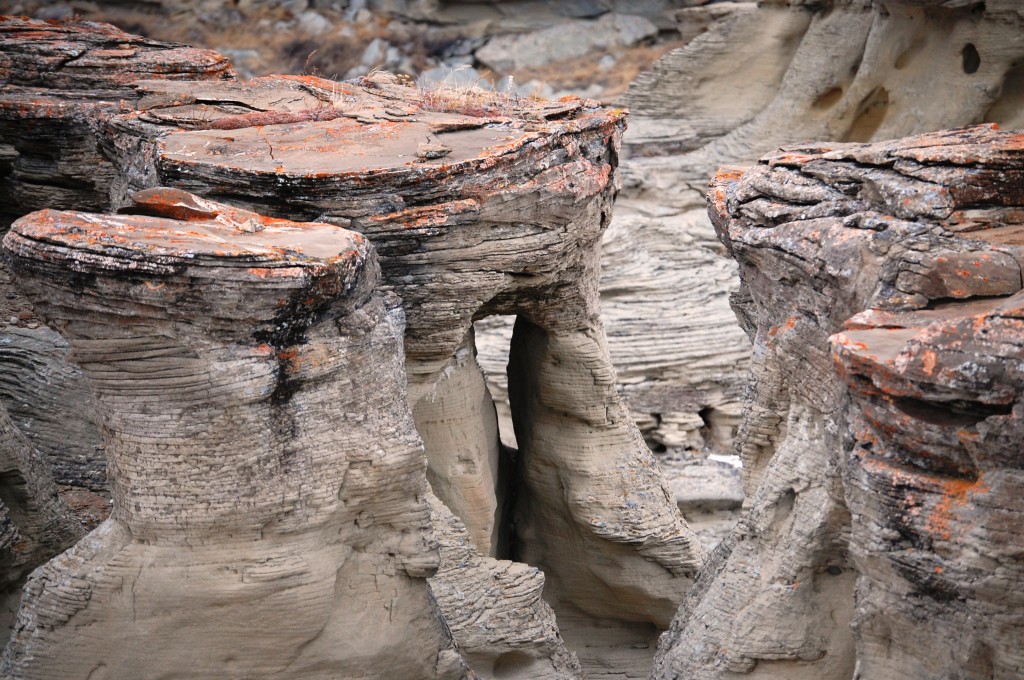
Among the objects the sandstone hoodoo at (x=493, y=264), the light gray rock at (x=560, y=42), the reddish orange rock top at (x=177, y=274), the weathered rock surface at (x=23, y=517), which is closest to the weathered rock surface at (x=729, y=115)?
the sandstone hoodoo at (x=493, y=264)

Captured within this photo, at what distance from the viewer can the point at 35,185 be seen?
10.9 metres

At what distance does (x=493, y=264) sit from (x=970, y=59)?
8.00 metres

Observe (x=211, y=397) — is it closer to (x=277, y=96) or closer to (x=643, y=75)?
(x=277, y=96)

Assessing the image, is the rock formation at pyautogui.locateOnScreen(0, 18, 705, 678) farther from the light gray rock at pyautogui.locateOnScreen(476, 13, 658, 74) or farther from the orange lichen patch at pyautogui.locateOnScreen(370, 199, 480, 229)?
the light gray rock at pyautogui.locateOnScreen(476, 13, 658, 74)

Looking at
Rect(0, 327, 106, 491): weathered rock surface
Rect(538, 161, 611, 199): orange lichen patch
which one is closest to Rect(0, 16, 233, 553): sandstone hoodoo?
Rect(0, 327, 106, 491): weathered rock surface

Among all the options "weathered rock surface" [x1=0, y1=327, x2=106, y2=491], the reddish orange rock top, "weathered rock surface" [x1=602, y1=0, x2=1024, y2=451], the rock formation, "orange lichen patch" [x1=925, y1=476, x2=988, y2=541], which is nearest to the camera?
"orange lichen patch" [x1=925, y1=476, x2=988, y2=541]

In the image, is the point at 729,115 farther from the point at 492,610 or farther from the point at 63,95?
the point at 492,610

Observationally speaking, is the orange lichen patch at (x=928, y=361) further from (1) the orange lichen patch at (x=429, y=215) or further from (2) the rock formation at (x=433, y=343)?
(1) the orange lichen patch at (x=429, y=215)

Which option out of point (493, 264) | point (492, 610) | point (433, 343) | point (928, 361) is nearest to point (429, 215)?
point (493, 264)

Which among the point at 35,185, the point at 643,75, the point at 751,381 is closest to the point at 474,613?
the point at 751,381

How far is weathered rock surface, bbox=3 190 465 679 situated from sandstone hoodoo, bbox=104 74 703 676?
2.38 feet

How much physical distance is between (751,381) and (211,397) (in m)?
2.94

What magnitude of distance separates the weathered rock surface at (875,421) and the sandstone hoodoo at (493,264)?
45.7 inches

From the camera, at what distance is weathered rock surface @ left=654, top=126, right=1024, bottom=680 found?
520cm
